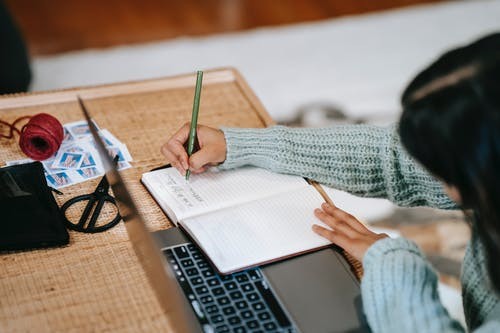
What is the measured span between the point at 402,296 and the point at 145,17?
261cm

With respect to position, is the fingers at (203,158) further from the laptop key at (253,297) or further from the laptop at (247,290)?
the laptop key at (253,297)

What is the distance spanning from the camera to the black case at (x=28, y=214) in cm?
104

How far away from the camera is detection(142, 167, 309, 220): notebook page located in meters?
1.12

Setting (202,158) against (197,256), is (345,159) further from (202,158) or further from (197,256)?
(197,256)

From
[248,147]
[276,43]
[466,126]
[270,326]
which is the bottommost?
[276,43]

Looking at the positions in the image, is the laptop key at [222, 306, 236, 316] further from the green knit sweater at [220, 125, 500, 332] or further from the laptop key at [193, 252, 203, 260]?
the green knit sweater at [220, 125, 500, 332]

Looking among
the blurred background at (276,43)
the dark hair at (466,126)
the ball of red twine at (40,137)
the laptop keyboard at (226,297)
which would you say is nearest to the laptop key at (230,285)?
the laptop keyboard at (226,297)

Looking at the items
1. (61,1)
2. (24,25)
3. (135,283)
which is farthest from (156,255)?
(61,1)

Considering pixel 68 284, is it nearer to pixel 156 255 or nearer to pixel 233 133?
pixel 156 255

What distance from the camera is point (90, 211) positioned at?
3.72 ft

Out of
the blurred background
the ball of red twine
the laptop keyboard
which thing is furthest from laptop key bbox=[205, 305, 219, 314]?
the blurred background

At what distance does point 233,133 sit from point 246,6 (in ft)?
7.47

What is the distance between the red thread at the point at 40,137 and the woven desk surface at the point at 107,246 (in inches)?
1.4

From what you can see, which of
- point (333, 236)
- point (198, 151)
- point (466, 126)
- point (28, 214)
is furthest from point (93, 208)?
point (466, 126)
